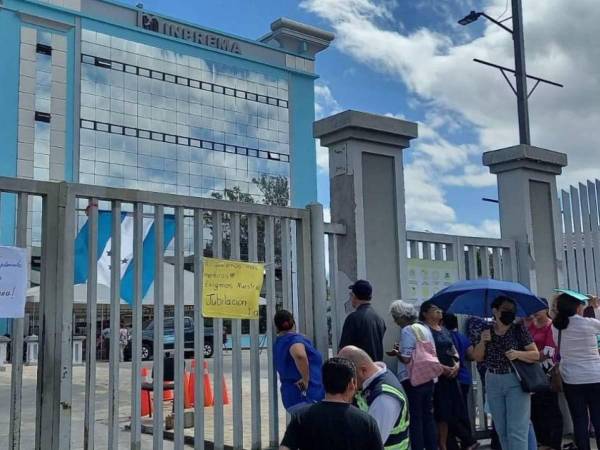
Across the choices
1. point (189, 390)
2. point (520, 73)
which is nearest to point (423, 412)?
point (189, 390)

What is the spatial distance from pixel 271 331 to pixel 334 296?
902 millimetres

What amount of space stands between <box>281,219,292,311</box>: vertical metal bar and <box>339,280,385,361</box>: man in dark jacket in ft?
1.88

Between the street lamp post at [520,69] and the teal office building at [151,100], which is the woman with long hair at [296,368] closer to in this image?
the street lamp post at [520,69]

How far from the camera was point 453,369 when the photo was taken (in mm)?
6113

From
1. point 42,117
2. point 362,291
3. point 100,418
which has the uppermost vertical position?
point 42,117

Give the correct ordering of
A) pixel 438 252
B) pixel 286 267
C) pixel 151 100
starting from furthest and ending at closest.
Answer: pixel 151 100, pixel 438 252, pixel 286 267

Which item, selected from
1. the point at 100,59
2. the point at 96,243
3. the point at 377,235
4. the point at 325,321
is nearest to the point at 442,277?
the point at 377,235

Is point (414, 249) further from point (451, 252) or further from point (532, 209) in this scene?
point (532, 209)

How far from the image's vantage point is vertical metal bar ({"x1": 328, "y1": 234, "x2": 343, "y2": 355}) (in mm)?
6176

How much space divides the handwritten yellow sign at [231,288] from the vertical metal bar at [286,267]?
0.88 ft

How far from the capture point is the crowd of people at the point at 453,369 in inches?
206

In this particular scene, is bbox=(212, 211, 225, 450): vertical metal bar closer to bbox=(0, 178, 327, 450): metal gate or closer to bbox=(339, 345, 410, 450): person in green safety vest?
bbox=(0, 178, 327, 450): metal gate

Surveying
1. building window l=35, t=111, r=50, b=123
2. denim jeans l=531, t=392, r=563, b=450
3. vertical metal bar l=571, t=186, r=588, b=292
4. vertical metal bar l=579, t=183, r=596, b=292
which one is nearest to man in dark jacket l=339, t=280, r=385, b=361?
denim jeans l=531, t=392, r=563, b=450

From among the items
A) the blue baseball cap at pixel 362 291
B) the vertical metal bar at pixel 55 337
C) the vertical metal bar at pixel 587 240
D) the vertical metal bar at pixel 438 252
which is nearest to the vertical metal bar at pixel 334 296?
the blue baseball cap at pixel 362 291
